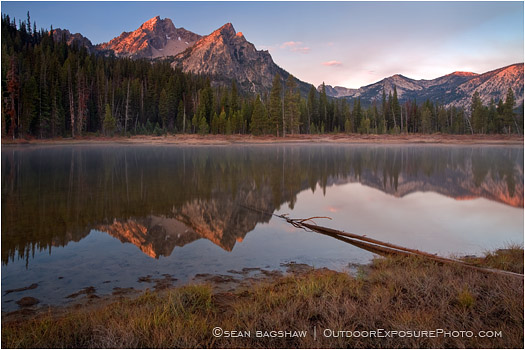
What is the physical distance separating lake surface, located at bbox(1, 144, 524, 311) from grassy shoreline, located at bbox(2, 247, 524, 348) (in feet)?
4.53

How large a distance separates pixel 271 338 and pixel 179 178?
17056 mm

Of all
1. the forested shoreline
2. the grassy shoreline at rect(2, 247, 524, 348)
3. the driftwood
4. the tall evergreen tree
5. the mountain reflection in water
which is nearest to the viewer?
the grassy shoreline at rect(2, 247, 524, 348)

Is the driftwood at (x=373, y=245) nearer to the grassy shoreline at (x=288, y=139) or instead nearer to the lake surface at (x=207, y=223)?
the lake surface at (x=207, y=223)

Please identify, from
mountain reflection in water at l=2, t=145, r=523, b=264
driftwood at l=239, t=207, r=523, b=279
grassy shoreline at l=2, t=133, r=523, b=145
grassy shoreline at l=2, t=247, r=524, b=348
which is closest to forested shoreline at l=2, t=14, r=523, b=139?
grassy shoreline at l=2, t=133, r=523, b=145

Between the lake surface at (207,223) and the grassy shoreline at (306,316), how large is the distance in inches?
54.4

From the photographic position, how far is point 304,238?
9.79 meters

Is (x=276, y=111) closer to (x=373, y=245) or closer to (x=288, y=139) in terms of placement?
(x=288, y=139)

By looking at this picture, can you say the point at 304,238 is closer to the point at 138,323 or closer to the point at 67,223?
the point at 138,323

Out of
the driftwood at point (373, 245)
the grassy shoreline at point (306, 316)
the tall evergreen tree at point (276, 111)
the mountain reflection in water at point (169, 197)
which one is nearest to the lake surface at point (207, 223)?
the mountain reflection in water at point (169, 197)

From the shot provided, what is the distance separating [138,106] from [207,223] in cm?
8197

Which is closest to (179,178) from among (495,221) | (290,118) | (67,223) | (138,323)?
(67,223)

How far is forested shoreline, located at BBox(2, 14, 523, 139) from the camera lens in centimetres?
6359

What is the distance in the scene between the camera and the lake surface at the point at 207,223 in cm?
745

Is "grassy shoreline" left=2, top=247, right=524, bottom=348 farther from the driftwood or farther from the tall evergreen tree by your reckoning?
the tall evergreen tree
